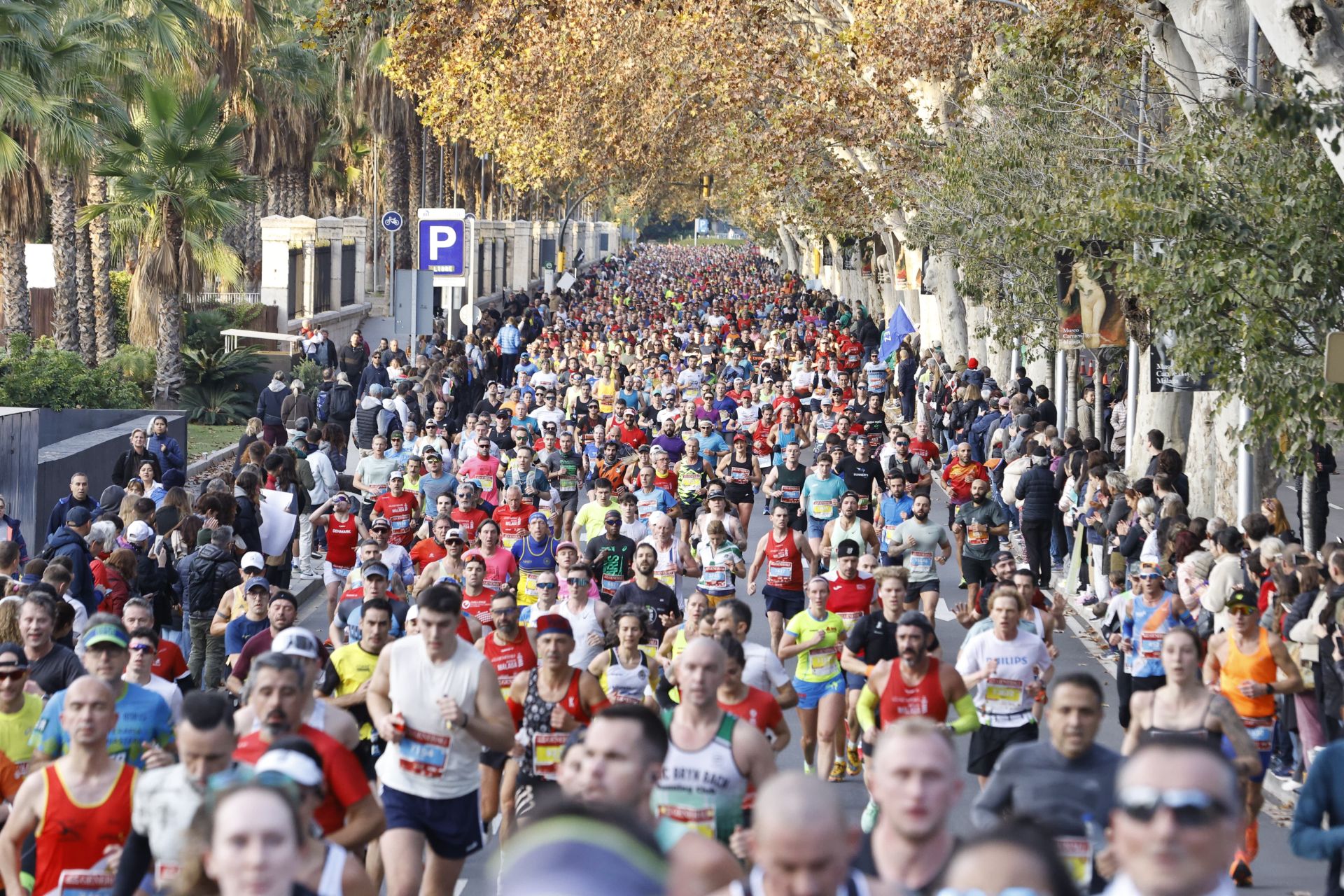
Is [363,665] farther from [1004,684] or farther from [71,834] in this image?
[1004,684]

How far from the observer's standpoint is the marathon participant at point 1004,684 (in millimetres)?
9953

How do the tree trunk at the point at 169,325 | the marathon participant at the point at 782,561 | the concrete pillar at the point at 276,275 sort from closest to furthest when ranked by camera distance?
1. the marathon participant at the point at 782,561
2. the tree trunk at the point at 169,325
3. the concrete pillar at the point at 276,275

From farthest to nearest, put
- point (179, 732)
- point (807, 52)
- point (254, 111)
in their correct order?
point (254, 111) < point (807, 52) < point (179, 732)

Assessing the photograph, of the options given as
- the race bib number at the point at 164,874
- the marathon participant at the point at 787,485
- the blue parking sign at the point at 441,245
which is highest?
the blue parking sign at the point at 441,245

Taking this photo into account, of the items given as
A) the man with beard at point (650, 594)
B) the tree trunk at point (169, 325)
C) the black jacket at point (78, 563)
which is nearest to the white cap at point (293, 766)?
the black jacket at point (78, 563)

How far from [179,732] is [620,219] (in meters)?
146

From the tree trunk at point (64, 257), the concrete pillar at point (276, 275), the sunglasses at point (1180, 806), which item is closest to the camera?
the sunglasses at point (1180, 806)

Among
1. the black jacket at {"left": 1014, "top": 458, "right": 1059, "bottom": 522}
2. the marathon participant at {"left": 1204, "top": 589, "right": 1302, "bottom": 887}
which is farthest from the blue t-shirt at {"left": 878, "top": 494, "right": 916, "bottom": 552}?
the marathon participant at {"left": 1204, "top": 589, "right": 1302, "bottom": 887}

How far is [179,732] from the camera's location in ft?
20.2

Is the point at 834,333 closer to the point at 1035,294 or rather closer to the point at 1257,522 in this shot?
the point at 1035,294

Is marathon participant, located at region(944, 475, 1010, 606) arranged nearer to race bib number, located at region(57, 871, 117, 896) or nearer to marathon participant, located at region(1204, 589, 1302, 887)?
marathon participant, located at region(1204, 589, 1302, 887)

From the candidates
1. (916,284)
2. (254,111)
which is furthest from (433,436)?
(254,111)

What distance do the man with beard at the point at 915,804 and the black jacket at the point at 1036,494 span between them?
13.7m

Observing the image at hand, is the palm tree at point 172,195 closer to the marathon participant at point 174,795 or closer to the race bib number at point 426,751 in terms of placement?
the race bib number at point 426,751
